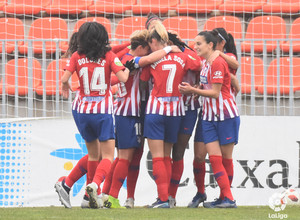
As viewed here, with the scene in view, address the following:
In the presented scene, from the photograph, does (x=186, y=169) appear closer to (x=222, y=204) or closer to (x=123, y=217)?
(x=222, y=204)

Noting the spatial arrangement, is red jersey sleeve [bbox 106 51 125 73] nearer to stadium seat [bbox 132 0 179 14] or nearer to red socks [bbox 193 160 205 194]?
red socks [bbox 193 160 205 194]

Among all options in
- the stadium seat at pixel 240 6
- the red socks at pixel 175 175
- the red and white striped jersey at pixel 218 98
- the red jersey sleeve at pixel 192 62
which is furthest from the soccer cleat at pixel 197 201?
the stadium seat at pixel 240 6

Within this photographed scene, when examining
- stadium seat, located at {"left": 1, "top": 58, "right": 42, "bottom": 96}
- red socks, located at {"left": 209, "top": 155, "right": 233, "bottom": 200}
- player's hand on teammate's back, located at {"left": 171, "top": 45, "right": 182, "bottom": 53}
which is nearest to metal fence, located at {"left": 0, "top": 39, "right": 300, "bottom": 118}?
stadium seat, located at {"left": 1, "top": 58, "right": 42, "bottom": 96}

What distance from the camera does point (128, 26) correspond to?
1030 centimetres

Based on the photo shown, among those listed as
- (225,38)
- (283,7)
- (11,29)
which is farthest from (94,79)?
(283,7)

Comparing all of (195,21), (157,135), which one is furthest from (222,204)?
(195,21)

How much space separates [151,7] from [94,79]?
491 cm

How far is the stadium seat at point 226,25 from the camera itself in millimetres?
10188

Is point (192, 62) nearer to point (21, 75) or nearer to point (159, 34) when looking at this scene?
point (159, 34)

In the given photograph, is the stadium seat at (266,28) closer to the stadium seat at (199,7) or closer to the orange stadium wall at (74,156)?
the stadium seat at (199,7)

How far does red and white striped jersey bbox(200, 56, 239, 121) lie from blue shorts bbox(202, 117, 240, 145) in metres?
0.05

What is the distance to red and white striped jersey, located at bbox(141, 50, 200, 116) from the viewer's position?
6293mm

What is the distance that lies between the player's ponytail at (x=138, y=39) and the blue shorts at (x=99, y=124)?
0.87 meters

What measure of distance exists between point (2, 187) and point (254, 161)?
3003 millimetres
